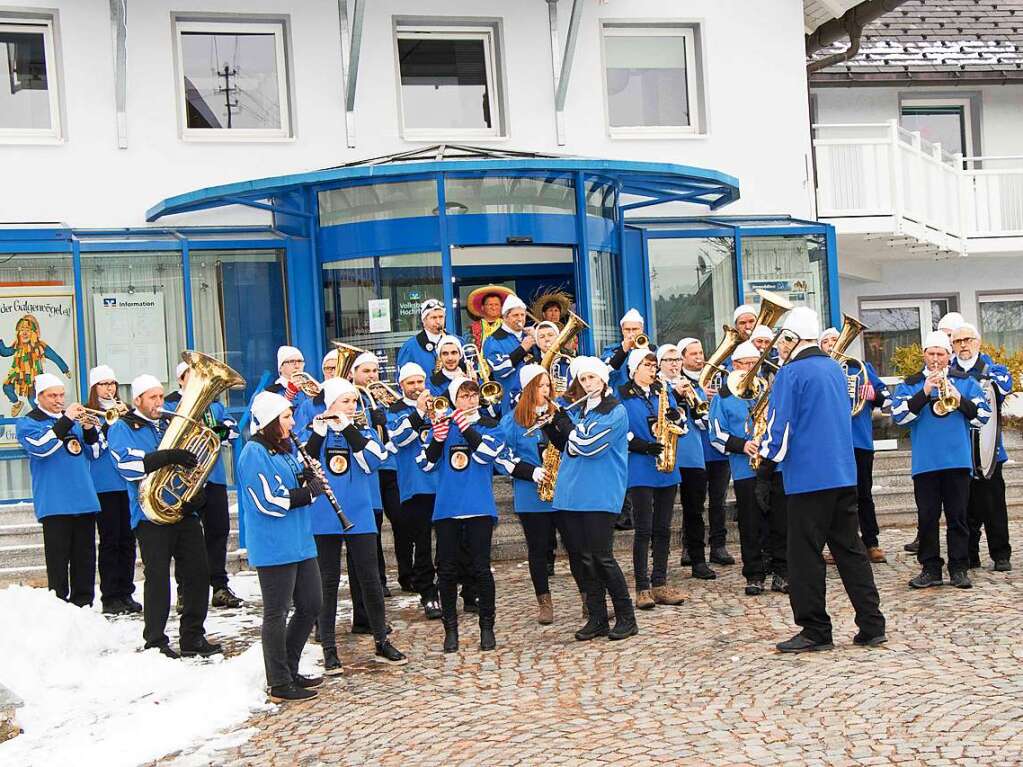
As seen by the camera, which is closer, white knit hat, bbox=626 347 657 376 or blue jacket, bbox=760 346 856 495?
blue jacket, bbox=760 346 856 495

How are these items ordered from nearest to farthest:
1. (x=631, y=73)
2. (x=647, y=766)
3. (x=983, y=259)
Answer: (x=647, y=766)
(x=631, y=73)
(x=983, y=259)

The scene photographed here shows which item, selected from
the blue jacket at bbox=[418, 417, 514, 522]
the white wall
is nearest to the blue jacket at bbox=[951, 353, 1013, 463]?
the blue jacket at bbox=[418, 417, 514, 522]

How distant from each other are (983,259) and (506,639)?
14530 mm

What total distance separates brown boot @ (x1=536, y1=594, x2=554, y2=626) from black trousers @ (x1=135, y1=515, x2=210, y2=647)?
230 centimetres

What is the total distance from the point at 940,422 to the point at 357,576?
15.1 ft

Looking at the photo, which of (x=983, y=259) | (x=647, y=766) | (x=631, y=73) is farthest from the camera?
(x=983, y=259)

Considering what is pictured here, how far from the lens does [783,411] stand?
8.70m

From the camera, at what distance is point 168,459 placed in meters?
9.11

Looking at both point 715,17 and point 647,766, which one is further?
point 715,17

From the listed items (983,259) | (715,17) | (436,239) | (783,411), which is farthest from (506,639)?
(983,259)

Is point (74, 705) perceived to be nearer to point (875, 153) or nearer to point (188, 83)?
point (188, 83)

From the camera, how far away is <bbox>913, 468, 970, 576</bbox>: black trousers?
407 inches

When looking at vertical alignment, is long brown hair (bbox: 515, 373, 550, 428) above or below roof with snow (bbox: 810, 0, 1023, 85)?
below

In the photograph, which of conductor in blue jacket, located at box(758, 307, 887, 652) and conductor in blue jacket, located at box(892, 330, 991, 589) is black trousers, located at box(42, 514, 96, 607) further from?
conductor in blue jacket, located at box(892, 330, 991, 589)
